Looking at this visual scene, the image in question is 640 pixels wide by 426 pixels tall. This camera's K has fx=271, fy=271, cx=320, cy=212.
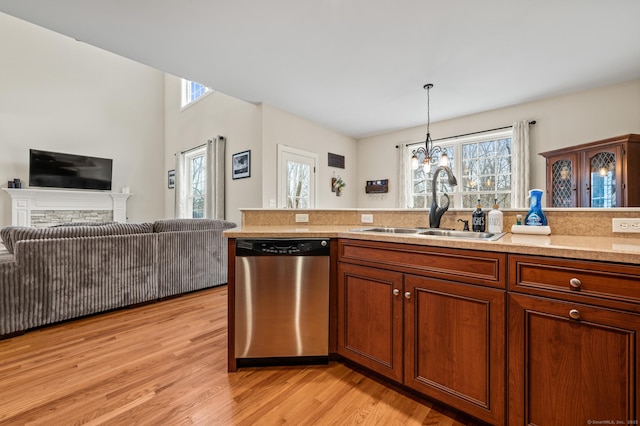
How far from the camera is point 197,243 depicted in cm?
327

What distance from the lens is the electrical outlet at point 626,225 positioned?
53.6 inches

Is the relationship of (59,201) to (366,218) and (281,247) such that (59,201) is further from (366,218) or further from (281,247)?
(366,218)

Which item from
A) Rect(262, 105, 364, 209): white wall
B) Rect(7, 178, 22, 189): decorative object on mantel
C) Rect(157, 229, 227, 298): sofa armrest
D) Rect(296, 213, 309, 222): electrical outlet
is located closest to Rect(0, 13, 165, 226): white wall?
Rect(7, 178, 22, 189): decorative object on mantel

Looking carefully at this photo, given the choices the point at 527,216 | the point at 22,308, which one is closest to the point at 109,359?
A: the point at 22,308

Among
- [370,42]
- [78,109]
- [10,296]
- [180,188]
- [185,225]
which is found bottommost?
[10,296]

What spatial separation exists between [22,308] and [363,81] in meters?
4.03

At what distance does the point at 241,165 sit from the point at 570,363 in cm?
436

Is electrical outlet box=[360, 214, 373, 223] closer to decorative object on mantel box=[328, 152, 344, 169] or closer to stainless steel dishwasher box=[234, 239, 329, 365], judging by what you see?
stainless steel dishwasher box=[234, 239, 329, 365]

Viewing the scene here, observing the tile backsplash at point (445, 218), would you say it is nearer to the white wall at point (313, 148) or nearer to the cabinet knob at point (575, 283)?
the cabinet knob at point (575, 283)

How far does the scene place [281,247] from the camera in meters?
1.68

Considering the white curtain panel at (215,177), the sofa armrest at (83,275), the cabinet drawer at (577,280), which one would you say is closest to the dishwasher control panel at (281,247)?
the cabinet drawer at (577,280)

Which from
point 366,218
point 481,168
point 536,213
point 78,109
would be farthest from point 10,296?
point 481,168

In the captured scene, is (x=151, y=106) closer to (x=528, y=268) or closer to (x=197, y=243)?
(x=197, y=243)

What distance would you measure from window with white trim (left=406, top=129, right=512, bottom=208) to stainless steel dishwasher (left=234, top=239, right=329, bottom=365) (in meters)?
3.18
